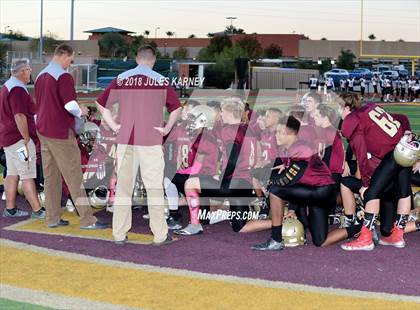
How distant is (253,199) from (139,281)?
2.26 metres

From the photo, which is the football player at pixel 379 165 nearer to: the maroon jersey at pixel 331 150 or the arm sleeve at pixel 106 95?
the maroon jersey at pixel 331 150

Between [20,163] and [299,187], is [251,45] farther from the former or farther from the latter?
[299,187]

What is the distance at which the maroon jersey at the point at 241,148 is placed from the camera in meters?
7.19

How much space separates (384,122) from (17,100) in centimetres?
382

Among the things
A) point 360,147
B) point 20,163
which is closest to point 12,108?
point 20,163

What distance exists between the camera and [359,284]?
211 inches

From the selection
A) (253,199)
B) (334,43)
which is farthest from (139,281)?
(334,43)

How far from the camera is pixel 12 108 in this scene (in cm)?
745

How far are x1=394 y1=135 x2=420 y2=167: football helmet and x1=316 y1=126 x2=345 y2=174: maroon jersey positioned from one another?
863 mm

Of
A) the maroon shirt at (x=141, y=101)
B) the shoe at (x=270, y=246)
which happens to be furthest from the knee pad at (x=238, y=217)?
the maroon shirt at (x=141, y=101)

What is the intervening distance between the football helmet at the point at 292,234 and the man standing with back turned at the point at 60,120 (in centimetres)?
210

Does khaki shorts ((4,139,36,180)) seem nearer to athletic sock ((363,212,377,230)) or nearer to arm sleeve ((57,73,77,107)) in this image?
arm sleeve ((57,73,77,107))

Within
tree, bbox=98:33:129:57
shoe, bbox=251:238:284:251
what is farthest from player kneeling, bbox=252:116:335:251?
tree, bbox=98:33:129:57

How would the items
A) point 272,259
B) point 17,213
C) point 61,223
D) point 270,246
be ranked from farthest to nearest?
point 17,213, point 61,223, point 270,246, point 272,259
